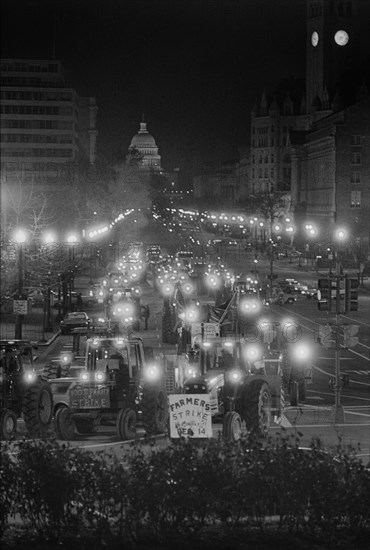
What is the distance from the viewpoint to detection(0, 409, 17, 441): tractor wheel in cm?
2690

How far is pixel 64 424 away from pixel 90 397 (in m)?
0.83

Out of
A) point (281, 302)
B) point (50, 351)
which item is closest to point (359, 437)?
point (50, 351)

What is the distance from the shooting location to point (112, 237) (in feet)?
443

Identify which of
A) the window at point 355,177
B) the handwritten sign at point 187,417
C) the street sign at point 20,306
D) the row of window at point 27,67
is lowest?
the handwritten sign at point 187,417

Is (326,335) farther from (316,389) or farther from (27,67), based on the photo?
(27,67)

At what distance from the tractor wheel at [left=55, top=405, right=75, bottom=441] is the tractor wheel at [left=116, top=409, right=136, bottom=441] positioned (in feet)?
3.44

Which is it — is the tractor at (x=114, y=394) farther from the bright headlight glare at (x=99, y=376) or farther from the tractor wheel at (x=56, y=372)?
the tractor wheel at (x=56, y=372)

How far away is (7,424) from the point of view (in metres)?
27.2

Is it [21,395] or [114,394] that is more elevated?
[114,394]

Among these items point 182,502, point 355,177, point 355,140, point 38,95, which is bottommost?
point 182,502

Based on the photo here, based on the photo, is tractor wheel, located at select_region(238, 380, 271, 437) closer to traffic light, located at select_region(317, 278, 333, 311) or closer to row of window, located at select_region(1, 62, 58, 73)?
traffic light, located at select_region(317, 278, 333, 311)

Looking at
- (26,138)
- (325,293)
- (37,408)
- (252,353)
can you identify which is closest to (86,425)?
(37,408)

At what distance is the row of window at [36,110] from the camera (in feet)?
641

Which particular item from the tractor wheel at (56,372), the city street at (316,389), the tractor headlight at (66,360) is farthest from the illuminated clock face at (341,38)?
the tractor wheel at (56,372)
